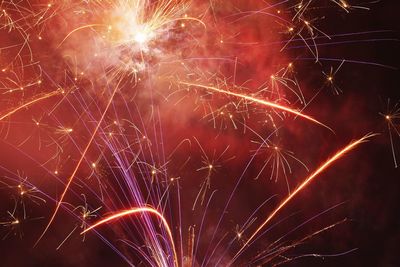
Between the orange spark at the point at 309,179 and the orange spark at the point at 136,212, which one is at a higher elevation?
the orange spark at the point at 136,212

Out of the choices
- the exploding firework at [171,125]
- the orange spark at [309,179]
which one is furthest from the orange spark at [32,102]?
the orange spark at [309,179]

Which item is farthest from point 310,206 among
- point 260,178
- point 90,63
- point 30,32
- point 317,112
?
point 30,32

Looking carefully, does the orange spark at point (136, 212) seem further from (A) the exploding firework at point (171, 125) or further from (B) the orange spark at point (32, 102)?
(B) the orange spark at point (32, 102)

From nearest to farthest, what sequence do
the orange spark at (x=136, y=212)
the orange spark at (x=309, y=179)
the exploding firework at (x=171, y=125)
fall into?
1. the exploding firework at (x=171, y=125)
2. the orange spark at (x=136, y=212)
3. the orange spark at (x=309, y=179)

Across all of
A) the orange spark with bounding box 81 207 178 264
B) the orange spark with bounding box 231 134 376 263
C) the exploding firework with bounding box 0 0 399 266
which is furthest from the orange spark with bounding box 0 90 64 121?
the orange spark with bounding box 231 134 376 263

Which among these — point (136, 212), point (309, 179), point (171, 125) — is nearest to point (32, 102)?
point (171, 125)

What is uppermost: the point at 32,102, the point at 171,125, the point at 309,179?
the point at 32,102

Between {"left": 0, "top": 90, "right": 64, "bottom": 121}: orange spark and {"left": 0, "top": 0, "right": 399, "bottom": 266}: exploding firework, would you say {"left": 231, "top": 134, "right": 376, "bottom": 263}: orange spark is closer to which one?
{"left": 0, "top": 0, "right": 399, "bottom": 266}: exploding firework

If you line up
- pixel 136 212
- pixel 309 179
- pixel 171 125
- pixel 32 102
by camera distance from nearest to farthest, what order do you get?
pixel 32 102 → pixel 136 212 → pixel 171 125 → pixel 309 179

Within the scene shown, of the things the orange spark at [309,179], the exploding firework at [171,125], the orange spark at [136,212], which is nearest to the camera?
the exploding firework at [171,125]

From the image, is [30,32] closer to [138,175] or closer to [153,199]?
[138,175]

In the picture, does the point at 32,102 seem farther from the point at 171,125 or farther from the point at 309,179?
the point at 309,179
